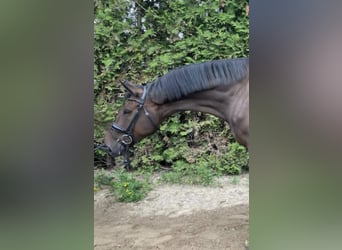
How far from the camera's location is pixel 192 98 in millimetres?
2225

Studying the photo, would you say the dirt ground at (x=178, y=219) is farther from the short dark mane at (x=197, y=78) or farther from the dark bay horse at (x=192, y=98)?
the short dark mane at (x=197, y=78)

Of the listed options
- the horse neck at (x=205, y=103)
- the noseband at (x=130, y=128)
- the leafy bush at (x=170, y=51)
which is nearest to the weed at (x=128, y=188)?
the leafy bush at (x=170, y=51)

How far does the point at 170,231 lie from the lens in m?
2.54

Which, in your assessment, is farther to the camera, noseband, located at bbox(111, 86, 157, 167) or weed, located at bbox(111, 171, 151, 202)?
weed, located at bbox(111, 171, 151, 202)

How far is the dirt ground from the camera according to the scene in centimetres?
234

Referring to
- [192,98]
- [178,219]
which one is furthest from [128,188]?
[192,98]

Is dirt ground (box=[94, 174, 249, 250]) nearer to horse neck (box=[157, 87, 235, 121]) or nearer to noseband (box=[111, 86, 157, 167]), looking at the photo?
noseband (box=[111, 86, 157, 167])

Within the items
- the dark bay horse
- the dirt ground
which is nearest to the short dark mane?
the dark bay horse

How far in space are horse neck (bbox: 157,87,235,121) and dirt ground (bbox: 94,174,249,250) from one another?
0.79m

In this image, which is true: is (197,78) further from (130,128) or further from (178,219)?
(178,219)

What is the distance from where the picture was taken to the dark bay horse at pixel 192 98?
2033 millimetres

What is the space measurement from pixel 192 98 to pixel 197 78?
0.13 metres
